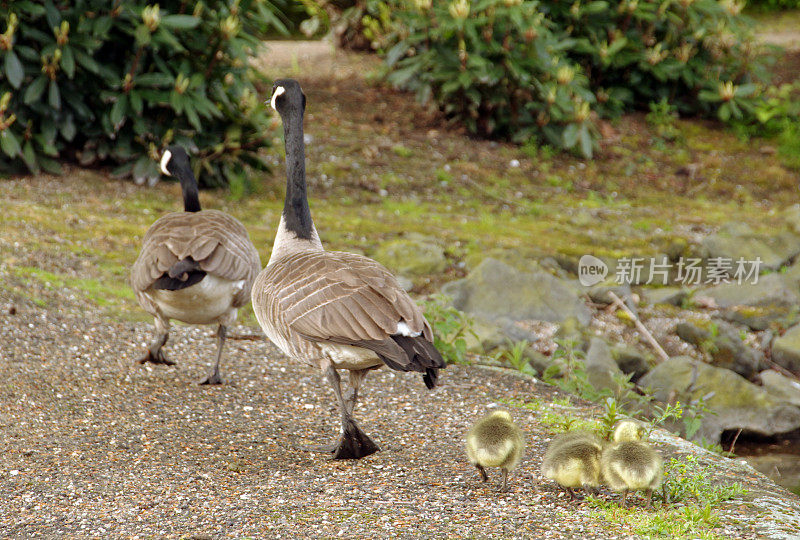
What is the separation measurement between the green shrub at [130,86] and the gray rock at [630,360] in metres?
4.76

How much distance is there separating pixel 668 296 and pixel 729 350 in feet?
3.81

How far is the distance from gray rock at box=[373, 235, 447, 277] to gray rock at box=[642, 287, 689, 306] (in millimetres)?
2006

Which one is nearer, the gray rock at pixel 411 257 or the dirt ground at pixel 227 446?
the dirt ground at pixel 227 446

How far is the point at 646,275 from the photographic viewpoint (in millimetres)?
8789

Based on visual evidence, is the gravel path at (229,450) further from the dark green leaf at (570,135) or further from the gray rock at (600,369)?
the dark green leaf at (570,135)

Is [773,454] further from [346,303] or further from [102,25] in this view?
[102,25]

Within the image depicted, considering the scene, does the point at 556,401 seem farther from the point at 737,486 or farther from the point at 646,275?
the point at 646,275

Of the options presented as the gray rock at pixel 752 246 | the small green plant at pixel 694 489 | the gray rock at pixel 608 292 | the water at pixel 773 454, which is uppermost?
the small green plant at pixel 694 489

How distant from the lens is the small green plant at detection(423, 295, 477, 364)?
18.6 feet

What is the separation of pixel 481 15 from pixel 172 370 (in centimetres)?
728

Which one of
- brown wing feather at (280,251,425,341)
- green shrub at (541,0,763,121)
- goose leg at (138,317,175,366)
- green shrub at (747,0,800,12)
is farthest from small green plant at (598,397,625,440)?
green shrub at (747,0,800,12)

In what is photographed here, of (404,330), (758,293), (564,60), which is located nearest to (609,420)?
(404,330)

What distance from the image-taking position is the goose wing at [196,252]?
15.7 ft

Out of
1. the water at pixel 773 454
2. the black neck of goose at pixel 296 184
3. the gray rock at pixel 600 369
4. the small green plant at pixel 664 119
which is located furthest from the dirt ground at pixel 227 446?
the small green plant at pixel 664 119
